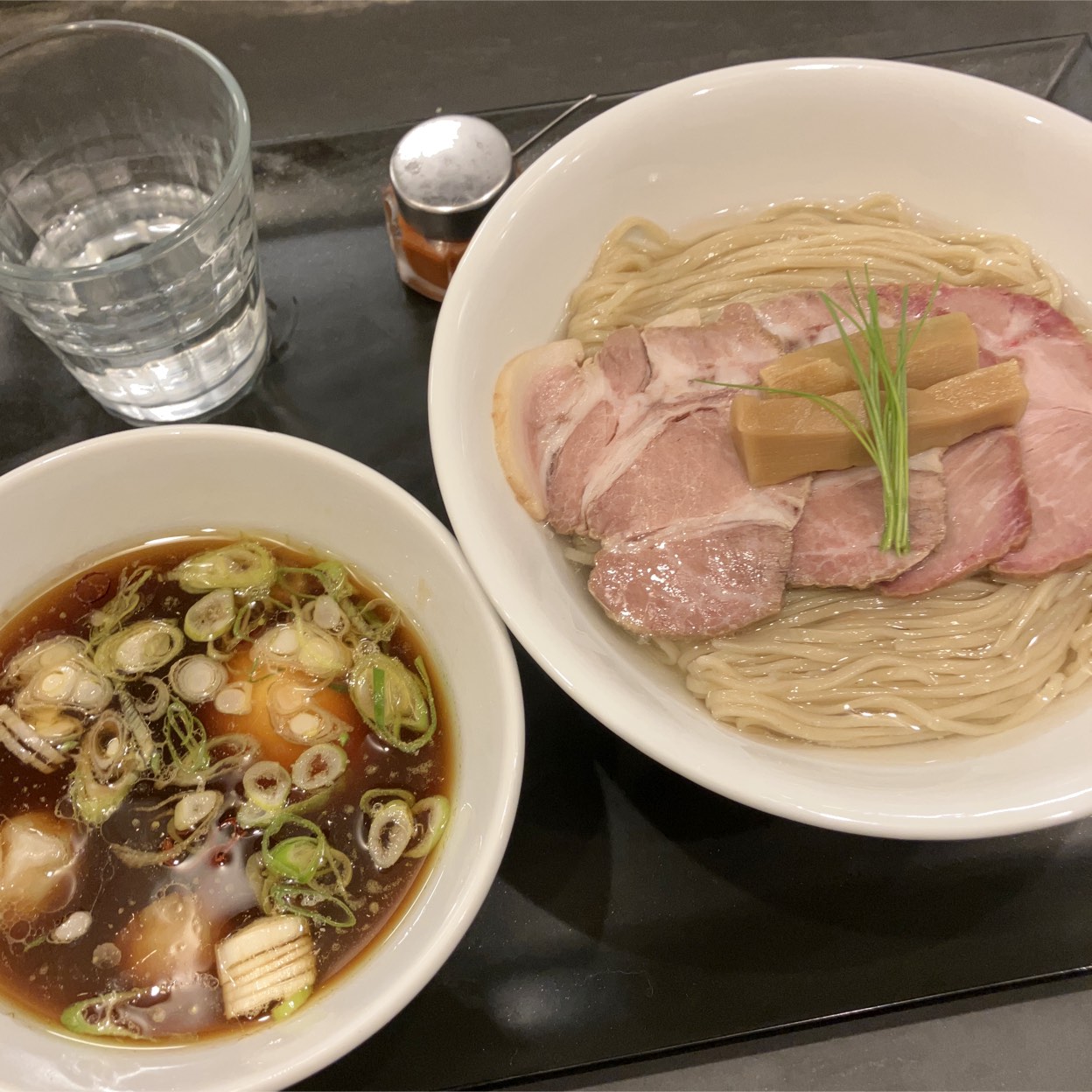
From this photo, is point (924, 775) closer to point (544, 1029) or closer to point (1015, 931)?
point (1015, 931)

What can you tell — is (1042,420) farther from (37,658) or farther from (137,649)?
(37,658)

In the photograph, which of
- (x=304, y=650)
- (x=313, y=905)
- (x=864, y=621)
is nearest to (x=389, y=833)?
(x=313, y=905)

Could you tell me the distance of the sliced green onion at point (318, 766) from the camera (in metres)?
1.55


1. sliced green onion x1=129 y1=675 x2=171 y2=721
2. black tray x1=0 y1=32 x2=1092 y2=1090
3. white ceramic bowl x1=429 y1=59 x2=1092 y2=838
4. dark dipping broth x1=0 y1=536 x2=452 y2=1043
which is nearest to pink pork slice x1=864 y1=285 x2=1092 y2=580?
white ceramic bowl x1=429 y1=59 x2=1092 y2=838

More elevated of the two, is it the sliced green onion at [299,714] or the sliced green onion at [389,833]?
the sliced green onion at [299,714]

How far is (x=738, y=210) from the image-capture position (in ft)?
6.79

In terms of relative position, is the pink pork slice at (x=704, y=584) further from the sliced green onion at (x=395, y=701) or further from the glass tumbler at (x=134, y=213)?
the glass tumbler at (x=134, y=213)

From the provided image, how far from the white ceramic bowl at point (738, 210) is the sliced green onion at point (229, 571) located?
466 millimetres

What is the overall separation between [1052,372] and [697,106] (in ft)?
3.08

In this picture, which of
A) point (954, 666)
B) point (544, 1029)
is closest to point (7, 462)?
point (544, 1029)

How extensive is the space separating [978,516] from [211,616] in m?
1.52

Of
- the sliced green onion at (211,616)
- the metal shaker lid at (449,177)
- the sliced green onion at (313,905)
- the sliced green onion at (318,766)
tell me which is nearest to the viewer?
the sliced green onion at (313,905)

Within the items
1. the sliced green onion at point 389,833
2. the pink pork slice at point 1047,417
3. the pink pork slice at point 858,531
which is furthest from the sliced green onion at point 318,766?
the pink pork slice at point 1047,417

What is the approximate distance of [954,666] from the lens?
168 cm
